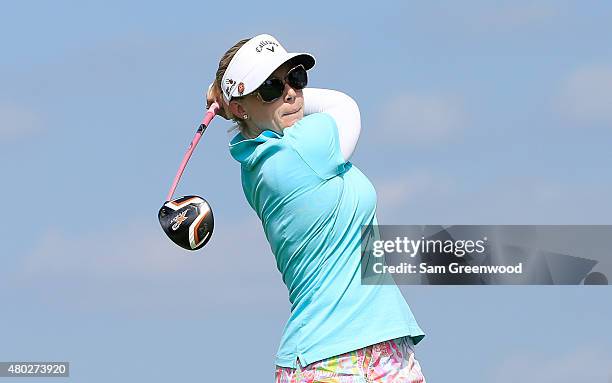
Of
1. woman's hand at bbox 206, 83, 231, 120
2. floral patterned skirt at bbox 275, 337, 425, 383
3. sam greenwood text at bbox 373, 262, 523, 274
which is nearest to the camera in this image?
floral patterned skirt at bbox 275, 337, 425, 383

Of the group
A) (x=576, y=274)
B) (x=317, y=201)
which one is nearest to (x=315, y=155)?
(x=317, y=201)

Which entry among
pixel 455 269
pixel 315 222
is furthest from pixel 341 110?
pixel 455 269

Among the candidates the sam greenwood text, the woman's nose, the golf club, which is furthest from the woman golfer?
the sam greenwood text

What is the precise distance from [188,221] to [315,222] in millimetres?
557

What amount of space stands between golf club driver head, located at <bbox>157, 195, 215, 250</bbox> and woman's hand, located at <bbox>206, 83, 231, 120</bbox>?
452mm

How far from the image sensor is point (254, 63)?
19.3 ft

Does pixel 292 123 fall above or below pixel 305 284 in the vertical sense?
above

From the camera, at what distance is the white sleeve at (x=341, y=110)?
594 centimetres

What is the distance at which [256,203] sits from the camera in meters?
6.14

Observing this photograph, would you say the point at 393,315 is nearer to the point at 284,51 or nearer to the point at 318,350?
the point at 318,350

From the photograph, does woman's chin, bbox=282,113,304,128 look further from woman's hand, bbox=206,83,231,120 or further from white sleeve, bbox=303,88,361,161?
woman's hand, bbox=206,83,231,120

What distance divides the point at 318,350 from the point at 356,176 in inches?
31.0

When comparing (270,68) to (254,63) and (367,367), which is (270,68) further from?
(367,367)

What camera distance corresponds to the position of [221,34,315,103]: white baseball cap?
19.2ft
